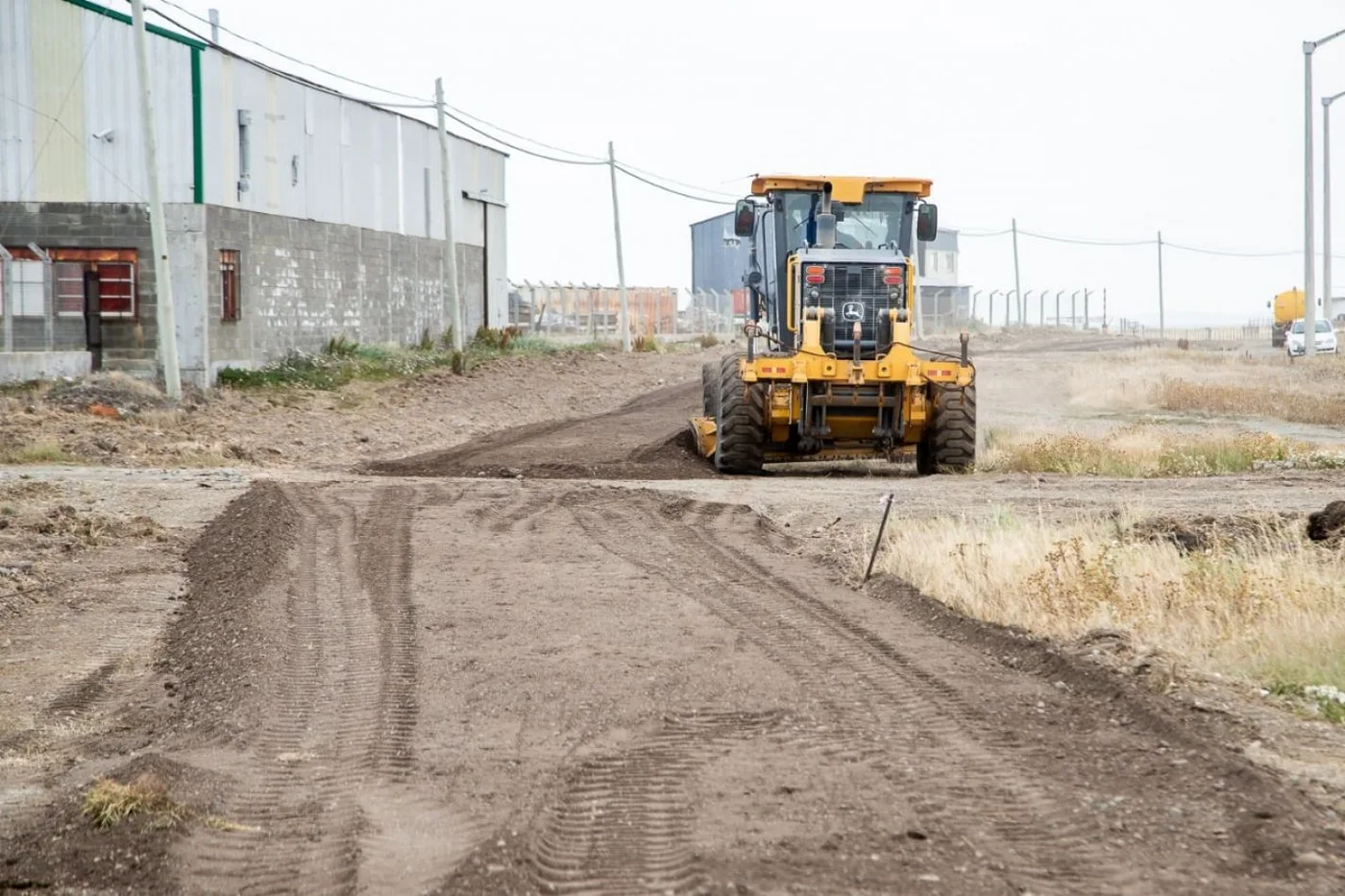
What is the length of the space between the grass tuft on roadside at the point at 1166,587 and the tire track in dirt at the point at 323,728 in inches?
150

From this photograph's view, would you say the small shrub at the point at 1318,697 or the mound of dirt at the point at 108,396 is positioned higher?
the mound of dirt at the point at 108,396

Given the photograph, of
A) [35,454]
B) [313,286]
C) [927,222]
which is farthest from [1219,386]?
[35,454]

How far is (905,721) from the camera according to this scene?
Answer: 7520 mm

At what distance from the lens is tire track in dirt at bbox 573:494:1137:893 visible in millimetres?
5570

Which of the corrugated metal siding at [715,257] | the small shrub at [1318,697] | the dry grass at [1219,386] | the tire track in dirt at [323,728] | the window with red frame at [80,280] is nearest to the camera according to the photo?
the tire track in dirt at [323,728]

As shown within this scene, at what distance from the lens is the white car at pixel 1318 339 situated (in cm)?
5903

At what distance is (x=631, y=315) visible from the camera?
75188 millimetres

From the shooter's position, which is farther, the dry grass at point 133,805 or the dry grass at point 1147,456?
the dry grass at point 1147,456

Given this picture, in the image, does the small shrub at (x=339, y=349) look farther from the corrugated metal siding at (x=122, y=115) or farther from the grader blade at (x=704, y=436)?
the grader blade at (x=704, y=436)

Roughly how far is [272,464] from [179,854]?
16882 millimetres

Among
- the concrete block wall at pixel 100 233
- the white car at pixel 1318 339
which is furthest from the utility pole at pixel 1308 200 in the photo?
the concrete block wall at pixel 100 233

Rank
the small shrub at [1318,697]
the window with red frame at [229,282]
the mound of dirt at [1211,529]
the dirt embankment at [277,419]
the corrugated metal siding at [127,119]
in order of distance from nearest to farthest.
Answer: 1. the small shrub at [1318,697]
2. the mound of dirt at [1211,529]
3. the dirt embankment at [277,419]
4. the corrugated metal siding at [127,119]
5. the window with red frame at [229,282]

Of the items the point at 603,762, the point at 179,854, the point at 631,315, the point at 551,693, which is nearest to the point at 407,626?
the point at 551,693

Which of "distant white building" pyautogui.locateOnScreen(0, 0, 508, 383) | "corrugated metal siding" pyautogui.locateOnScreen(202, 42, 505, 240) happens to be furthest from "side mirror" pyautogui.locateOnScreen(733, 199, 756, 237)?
"corrugated metal siding" pyautogui.locateOnScreen(202, 42, 505, 240)
